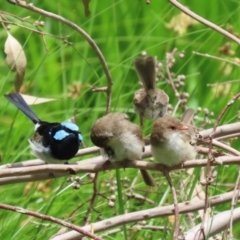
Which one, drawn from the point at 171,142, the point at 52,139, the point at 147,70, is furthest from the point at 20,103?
the point at 171,142

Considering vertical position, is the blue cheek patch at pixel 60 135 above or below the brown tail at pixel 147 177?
above

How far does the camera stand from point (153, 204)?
3.57m

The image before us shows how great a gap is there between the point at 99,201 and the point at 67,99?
1073 mm

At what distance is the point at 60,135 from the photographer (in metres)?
3.50

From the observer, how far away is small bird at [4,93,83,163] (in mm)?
3383

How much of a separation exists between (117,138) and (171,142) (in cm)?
24

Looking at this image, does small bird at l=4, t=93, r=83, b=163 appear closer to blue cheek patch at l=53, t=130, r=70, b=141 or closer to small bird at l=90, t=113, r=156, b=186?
blue cheek patch at l=53, t=130, r=70, b=141

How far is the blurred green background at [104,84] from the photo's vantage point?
350cm

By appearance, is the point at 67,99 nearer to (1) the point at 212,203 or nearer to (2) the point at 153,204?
(2) the point at 153,204

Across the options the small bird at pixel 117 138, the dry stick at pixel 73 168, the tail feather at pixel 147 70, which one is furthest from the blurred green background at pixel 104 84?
the dry stick at pixel 73 168

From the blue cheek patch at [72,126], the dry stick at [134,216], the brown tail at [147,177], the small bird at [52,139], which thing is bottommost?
the brown tail at [147,177]

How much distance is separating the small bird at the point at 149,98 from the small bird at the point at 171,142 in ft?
2.53

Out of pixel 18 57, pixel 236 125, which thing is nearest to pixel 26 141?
pixel 18 57

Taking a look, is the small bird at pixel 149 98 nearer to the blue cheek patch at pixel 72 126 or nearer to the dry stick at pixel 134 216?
the blue cheek patch at pixel 72 126
